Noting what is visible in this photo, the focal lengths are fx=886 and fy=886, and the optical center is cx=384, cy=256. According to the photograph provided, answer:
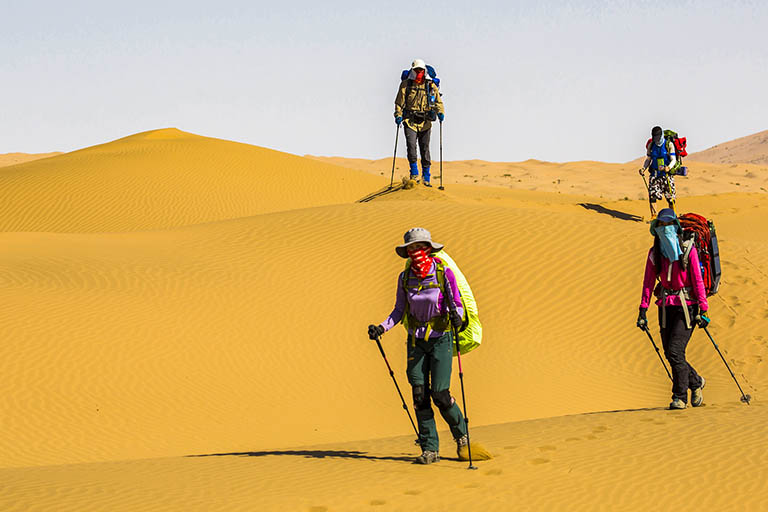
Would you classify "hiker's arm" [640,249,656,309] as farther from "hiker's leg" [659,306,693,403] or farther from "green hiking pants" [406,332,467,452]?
"green hiking pants" [406,332,467,452]

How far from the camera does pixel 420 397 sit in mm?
6828

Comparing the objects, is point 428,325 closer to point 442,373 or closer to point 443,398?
point 442,373

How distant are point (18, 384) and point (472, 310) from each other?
706cm

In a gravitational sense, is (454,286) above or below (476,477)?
above

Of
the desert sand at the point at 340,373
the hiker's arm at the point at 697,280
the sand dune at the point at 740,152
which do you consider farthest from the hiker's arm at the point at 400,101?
the sand dune at the point at 740,152

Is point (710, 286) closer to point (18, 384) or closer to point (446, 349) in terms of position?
point (446, 349)

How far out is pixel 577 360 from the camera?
1362 cm

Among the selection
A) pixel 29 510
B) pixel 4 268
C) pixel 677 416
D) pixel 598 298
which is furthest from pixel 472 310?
pixel 4 268

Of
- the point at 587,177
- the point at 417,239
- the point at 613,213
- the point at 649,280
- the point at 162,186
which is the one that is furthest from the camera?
the point at 587,177

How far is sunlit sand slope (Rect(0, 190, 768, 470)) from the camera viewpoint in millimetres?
10844

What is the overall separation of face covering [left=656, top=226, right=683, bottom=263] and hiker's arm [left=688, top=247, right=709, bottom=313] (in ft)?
0.44

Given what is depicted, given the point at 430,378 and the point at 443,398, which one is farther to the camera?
the point at 430,378

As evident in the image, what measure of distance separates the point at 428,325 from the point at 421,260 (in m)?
0.50

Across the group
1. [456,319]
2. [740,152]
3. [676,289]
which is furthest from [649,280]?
[740,152]
